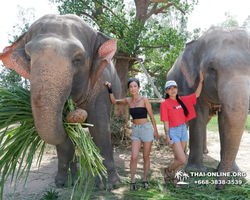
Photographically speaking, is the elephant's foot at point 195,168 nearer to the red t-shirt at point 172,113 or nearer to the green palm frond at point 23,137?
the red t-shirt at point 172,113

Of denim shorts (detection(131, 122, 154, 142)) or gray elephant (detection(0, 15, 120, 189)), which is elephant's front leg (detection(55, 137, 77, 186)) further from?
denim shorts (detection(131, 122, 154, 142))

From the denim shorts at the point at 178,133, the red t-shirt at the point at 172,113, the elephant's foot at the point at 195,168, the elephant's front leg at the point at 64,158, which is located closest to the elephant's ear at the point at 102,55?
the red t-shirt at the point at 172,113

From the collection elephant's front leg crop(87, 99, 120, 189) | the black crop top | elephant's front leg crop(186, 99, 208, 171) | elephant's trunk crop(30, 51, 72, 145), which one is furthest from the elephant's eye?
elephant's front leg crop(186, 99, 208, 171)

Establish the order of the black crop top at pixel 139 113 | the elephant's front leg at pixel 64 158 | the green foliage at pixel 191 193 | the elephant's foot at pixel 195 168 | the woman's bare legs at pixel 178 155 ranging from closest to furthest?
the green foliage at pixel 191 193
the woman's bare legs at pixel 178 155
the black crop top at pixel 139 113
the elephant's front leg at pixel 64 158
the elephant's foot at pixel 195 168

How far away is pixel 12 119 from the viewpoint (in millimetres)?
2660

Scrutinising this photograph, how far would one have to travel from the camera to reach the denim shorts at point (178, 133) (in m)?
3.30

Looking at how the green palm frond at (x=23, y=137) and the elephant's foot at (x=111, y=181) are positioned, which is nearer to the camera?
the green palm frond at (x=23, y=137)

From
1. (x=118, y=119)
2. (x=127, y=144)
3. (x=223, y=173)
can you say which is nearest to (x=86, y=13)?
(x=118, y=119)

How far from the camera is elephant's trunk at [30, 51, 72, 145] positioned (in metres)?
2.22

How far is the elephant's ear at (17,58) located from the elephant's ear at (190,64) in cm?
221

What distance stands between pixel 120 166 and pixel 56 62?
287 cm

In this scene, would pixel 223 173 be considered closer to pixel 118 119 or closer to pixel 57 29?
pixel 57 29

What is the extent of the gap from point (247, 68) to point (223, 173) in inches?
50.0

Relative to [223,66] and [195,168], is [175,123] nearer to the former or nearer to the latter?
[223,66]
